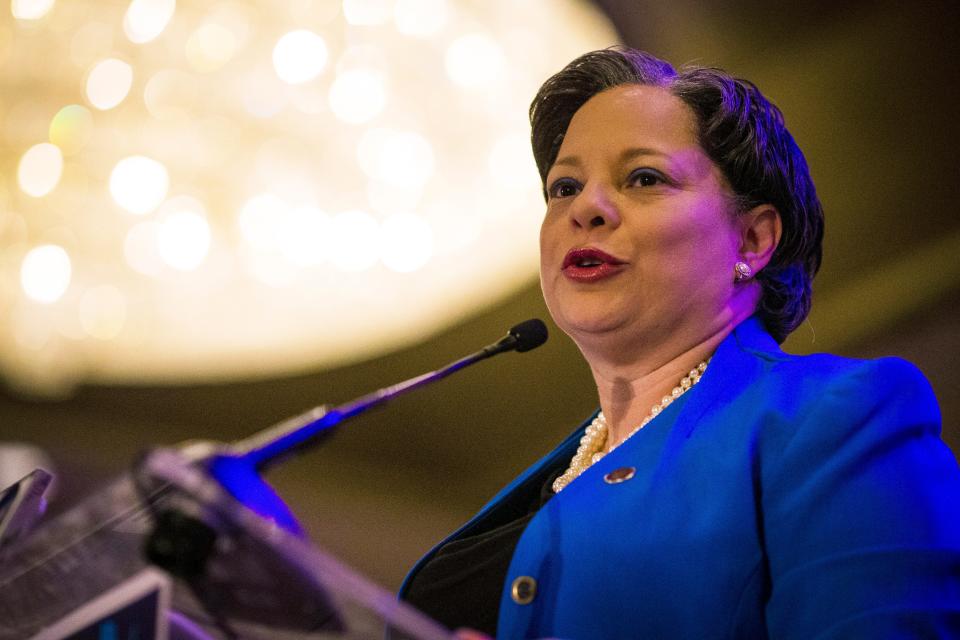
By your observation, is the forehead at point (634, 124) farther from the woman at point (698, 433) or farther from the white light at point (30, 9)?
the white light at point (30, 9)

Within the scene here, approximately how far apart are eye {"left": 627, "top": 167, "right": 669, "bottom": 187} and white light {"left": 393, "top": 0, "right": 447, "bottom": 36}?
3.97ft

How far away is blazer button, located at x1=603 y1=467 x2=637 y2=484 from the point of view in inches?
50.5

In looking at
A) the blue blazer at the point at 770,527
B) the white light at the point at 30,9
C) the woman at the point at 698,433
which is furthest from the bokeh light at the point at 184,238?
the blue blazer at the point at 770,527

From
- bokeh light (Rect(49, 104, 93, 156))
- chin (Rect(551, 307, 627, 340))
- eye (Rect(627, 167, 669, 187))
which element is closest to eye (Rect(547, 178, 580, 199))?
eye (Rect(627, 167, 669, 187))

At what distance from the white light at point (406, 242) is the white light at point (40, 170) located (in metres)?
0.92

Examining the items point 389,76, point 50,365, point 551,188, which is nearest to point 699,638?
point 551,188

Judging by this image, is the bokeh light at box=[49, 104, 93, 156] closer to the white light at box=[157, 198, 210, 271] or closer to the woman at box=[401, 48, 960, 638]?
the white light at box=[157, 198, 210, 271]

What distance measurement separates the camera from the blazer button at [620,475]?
1.28m

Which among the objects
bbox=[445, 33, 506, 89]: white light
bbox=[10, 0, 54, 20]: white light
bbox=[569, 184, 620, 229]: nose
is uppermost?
bbox=[10, 0, 54, 20]: white light

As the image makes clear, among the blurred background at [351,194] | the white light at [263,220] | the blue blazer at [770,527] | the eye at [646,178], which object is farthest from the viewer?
the white light at [263,220]

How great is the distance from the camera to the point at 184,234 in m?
2.99

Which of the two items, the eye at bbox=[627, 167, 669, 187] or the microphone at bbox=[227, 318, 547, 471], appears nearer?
the microphone at bbox=[227, 318, 547, 471]

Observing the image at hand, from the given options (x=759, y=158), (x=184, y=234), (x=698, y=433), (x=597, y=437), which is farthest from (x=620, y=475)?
(x=184, y=234)

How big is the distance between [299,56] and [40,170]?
842 millimetres
